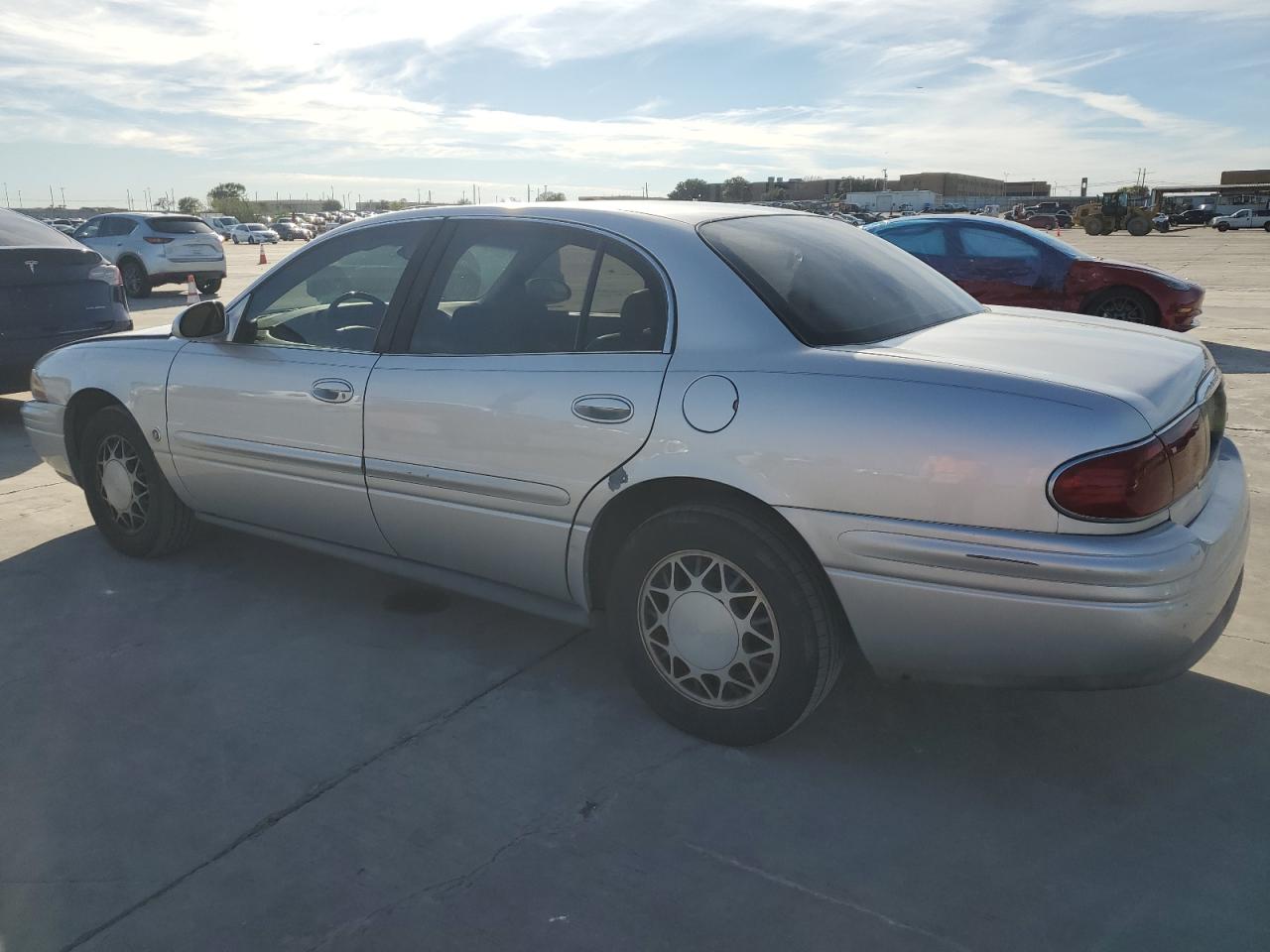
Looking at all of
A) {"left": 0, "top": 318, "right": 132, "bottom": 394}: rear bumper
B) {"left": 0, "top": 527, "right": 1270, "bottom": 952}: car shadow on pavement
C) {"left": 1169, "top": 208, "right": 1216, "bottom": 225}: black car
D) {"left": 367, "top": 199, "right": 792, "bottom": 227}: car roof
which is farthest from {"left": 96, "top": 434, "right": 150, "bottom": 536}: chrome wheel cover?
{"left": 1169, "top": 208, "right": 1216, "bottom": 225}: black car

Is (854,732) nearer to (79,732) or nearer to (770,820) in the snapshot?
(770,820)

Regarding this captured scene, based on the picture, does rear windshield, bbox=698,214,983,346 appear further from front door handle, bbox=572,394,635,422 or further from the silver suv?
the silver suv

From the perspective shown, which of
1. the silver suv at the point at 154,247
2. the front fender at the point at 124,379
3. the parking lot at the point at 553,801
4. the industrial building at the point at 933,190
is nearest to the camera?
the parking lot at the point at 553,801

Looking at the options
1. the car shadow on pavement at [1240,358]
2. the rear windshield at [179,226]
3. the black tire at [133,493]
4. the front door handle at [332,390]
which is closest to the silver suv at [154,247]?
the rear windshield at [179,226]

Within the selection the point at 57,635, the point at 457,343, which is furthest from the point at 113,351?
the point at 457,343

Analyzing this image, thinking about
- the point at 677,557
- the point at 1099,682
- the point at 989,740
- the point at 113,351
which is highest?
the point at 113,351

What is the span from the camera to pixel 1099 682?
8.39 ft

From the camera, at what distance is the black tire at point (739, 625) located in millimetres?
2801

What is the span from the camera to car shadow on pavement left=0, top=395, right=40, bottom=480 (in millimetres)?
6438

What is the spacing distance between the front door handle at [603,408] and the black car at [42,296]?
19.2ft

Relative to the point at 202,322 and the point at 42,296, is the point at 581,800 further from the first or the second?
the point at 42,296

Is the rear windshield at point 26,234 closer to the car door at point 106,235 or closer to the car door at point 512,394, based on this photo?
the car door at point 512,394

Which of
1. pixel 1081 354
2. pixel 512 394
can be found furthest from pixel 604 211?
pixel 1081 354

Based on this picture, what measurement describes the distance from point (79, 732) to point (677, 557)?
6.31ft
